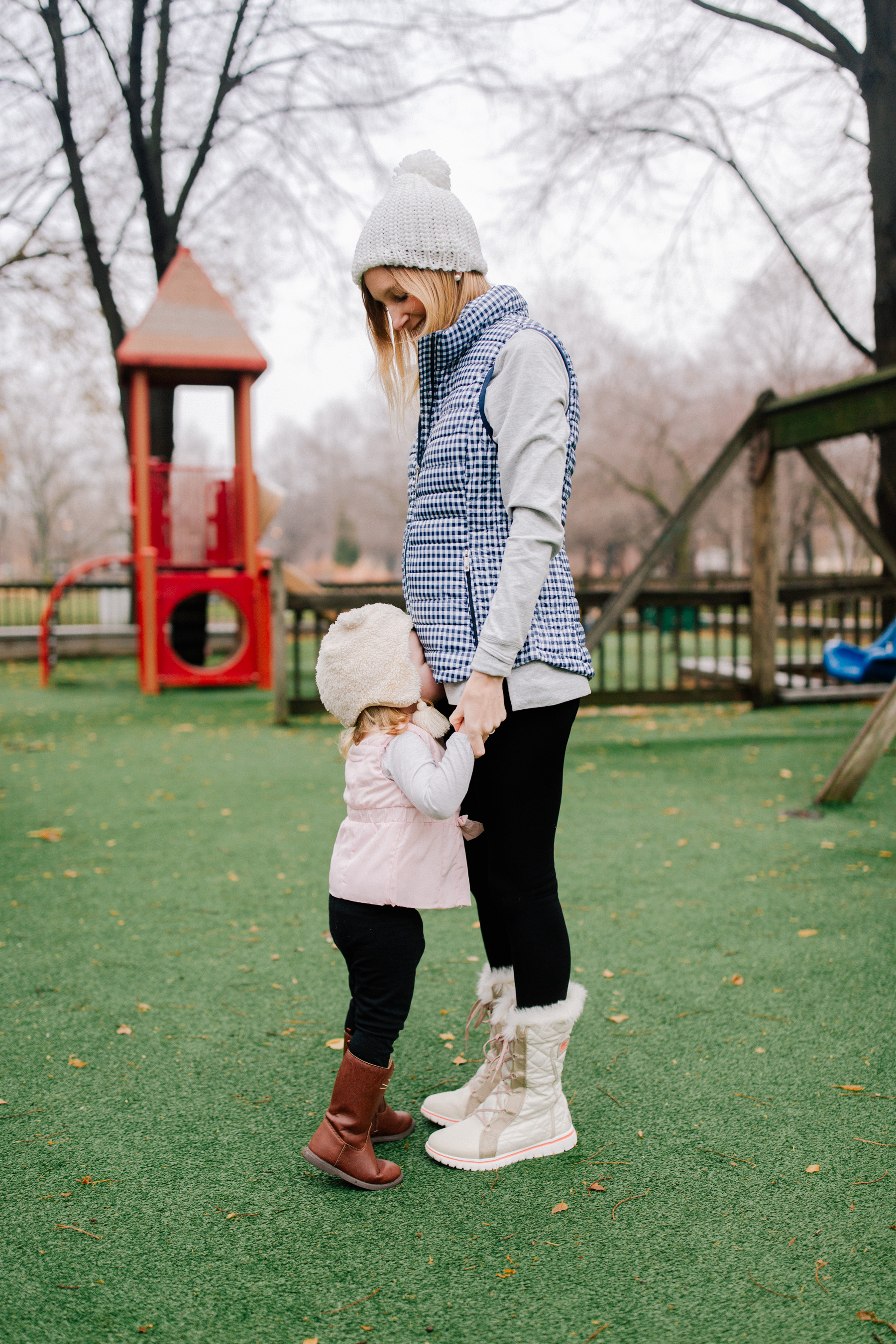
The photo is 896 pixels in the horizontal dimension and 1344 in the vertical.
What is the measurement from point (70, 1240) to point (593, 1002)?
1.54m

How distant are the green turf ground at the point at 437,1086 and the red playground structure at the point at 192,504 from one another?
241 inches

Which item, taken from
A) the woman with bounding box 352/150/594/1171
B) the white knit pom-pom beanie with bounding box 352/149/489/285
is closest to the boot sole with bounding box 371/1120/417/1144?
the woman with bounding box 352/150/594/1171

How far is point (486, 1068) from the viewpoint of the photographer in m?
2.21

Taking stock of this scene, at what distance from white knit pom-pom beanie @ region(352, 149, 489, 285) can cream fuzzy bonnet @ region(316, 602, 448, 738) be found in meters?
0.67

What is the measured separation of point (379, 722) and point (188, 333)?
10.4m

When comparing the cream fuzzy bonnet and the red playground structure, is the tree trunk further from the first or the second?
the cream fuzzy bonnet

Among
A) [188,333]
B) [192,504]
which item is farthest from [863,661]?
[188,333]

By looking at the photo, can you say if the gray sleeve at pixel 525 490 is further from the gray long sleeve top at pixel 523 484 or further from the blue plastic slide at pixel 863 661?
the blue plastic slide at pixel 863 661

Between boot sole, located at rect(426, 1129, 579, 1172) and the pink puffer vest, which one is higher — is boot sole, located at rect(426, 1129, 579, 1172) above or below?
below

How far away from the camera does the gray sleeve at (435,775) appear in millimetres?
1812

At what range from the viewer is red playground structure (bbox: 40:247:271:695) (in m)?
10.8

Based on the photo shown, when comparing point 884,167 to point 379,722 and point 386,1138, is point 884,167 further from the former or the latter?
point 386,1138

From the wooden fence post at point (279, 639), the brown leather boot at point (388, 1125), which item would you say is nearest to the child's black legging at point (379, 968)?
the brown leather boot at point (388, 1125)

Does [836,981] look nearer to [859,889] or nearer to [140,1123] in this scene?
[859,889]
